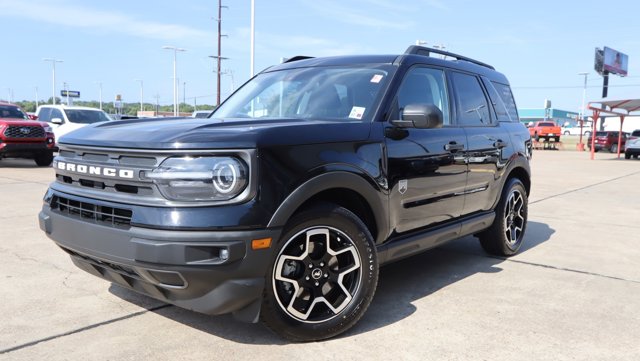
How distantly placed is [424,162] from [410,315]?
1.09m

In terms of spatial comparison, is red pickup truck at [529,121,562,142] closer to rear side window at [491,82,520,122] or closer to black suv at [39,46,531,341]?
rear side window at [491,82,520,122]

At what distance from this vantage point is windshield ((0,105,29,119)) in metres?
14.9

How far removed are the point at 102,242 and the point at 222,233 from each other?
0.71m

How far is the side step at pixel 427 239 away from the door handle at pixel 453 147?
2.00 ft

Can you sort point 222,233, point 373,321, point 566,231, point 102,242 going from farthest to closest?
1. point 566,231
2. point 373,321
3. point 102,242
4. point 222,233

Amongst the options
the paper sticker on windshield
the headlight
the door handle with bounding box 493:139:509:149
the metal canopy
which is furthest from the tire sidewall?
the metal canopy

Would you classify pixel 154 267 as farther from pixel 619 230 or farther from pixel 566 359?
pixel 619 230

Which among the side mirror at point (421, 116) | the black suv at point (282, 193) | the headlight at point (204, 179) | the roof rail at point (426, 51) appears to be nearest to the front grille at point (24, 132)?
the black suv at point (282, 193)

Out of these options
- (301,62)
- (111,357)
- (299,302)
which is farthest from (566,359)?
(301,62)

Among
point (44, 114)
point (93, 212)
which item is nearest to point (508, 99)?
point (93, 212)

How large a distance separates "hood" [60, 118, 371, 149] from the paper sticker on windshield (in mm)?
118

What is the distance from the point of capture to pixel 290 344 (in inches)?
122

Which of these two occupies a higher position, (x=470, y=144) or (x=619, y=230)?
(x=470, y=144)

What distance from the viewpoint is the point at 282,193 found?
111 inches
